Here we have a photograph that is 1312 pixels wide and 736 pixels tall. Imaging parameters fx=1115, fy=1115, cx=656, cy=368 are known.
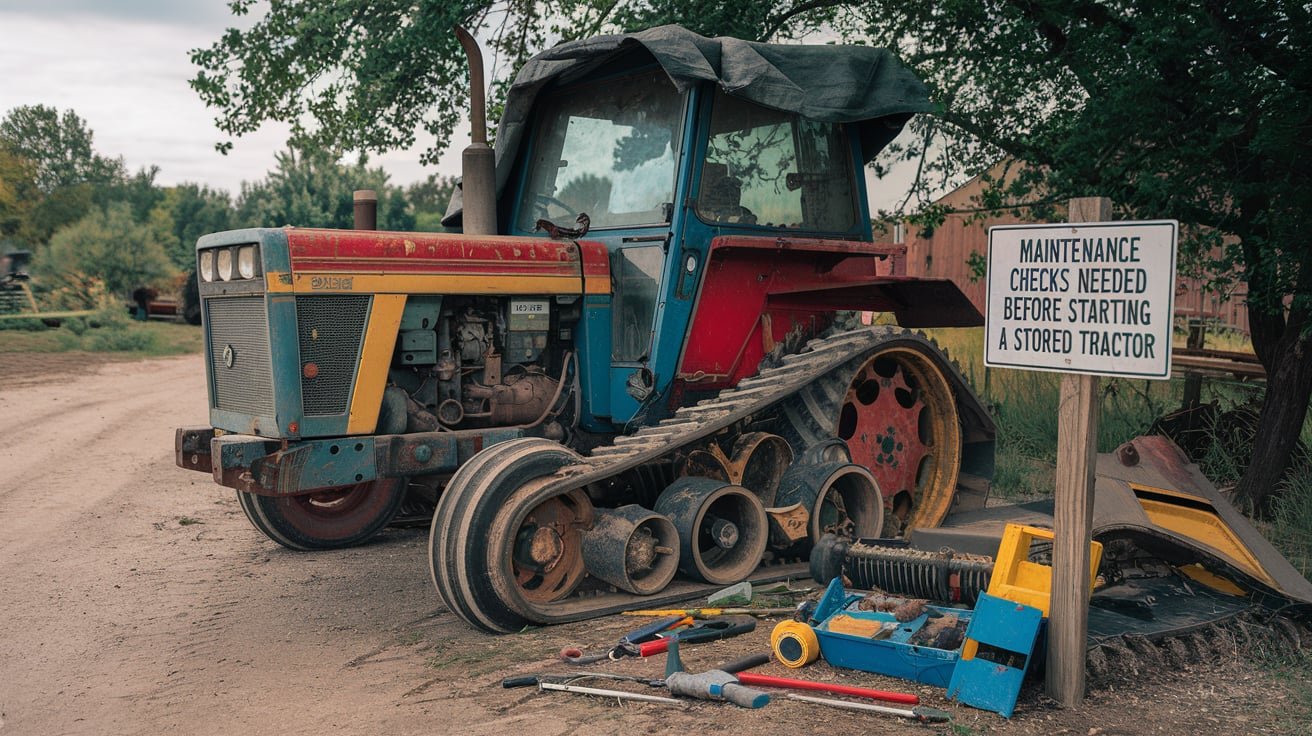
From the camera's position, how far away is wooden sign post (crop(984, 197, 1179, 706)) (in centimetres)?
371

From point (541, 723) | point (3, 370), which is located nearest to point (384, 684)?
point (541, 723)

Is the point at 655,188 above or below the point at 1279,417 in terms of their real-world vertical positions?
above

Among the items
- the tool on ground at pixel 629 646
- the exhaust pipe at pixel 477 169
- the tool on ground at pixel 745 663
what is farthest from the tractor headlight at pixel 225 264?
the tool on ground at pixel 745 663

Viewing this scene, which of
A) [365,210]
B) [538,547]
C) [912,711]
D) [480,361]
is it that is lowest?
[912,711]

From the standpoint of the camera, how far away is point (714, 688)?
3.84 meters

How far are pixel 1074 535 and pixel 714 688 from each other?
4.48ft

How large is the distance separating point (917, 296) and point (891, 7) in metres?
3.22

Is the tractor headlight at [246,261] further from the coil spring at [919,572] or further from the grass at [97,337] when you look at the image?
the grass at [97,337]

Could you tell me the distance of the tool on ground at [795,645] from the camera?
421cm

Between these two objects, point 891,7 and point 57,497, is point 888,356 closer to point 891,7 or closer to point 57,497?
point 891,7

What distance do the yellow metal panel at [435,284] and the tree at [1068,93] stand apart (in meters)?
3.47

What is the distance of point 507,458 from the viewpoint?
15.6ft

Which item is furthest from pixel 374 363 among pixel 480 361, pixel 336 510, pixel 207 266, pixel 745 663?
pixel 745 663

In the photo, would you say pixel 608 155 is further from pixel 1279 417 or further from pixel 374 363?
pixel 1279 417
